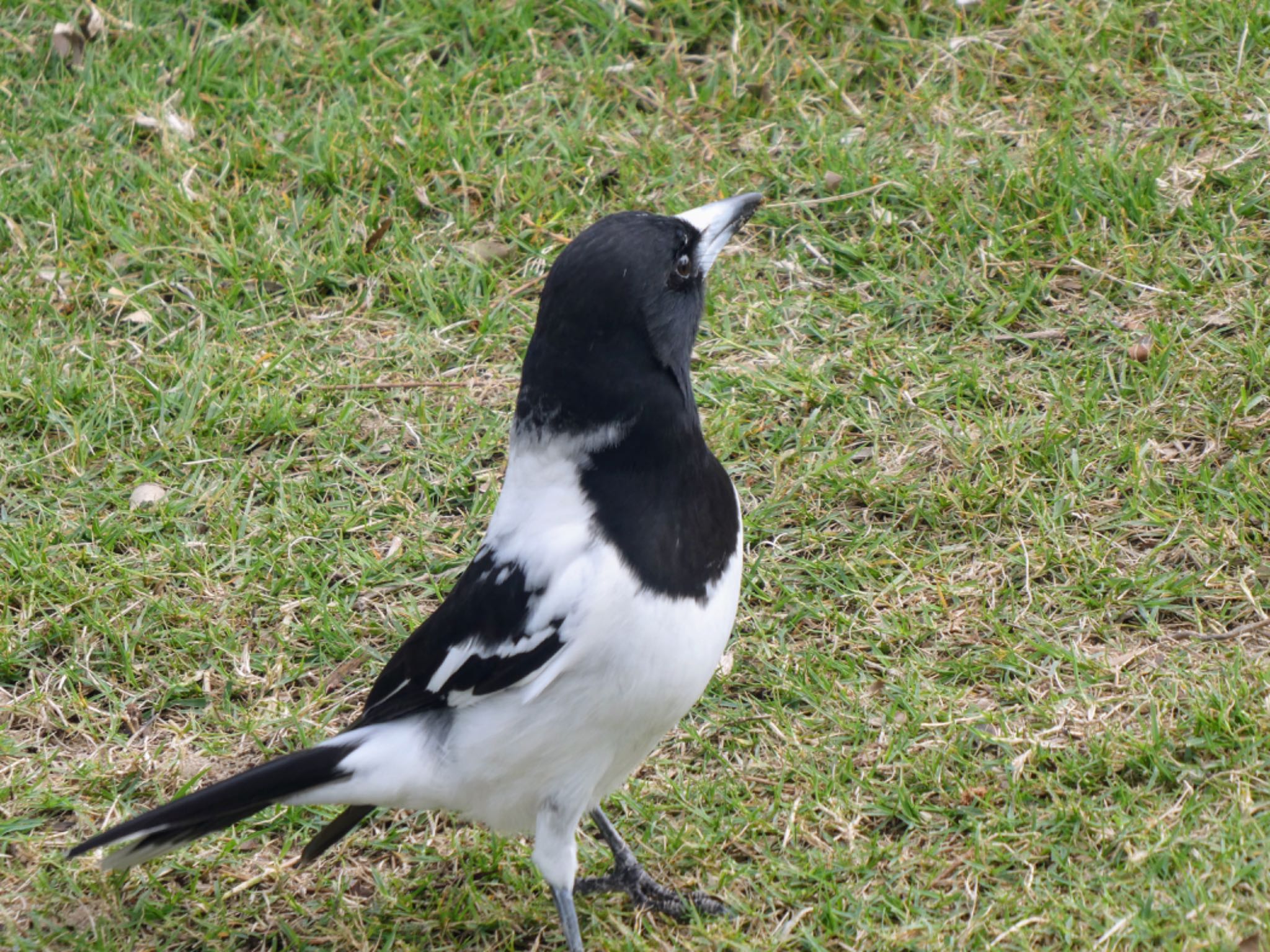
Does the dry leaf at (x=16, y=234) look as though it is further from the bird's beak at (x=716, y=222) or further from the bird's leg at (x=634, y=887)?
the bird's leg at (x=634, y=887)

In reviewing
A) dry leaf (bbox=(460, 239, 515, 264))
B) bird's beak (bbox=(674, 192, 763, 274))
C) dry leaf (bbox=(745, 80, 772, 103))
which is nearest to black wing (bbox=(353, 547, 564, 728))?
bird's beak (bbox=(674, 192, 763, 274))

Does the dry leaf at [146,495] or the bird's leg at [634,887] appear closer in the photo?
the bird's leg at [634,887]

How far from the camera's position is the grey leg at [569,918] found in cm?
308

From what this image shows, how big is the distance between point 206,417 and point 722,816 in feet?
7.13

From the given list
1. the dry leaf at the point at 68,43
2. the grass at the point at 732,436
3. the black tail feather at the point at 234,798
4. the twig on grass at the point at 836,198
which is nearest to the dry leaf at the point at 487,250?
the grass at the point at 732,436

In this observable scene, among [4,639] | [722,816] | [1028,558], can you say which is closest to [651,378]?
[722,816]

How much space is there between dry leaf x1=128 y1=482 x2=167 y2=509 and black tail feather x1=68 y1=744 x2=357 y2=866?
1.51 m

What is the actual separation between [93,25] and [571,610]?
13.9ft

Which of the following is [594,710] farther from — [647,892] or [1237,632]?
[1237,632]

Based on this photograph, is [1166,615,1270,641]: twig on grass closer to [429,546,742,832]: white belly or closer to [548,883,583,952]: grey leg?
[429,546,742,832]: white belly

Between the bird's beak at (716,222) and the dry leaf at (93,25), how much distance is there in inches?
142

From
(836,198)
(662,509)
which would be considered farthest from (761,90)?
(662,509)

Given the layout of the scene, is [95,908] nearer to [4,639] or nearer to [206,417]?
[4,639]

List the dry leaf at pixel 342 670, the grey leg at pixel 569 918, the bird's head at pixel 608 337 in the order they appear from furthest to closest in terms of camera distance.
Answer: the dry leaf at pixel 342 670, the grey leg at pixel 569 918, the bird's head at pixel 608 337
